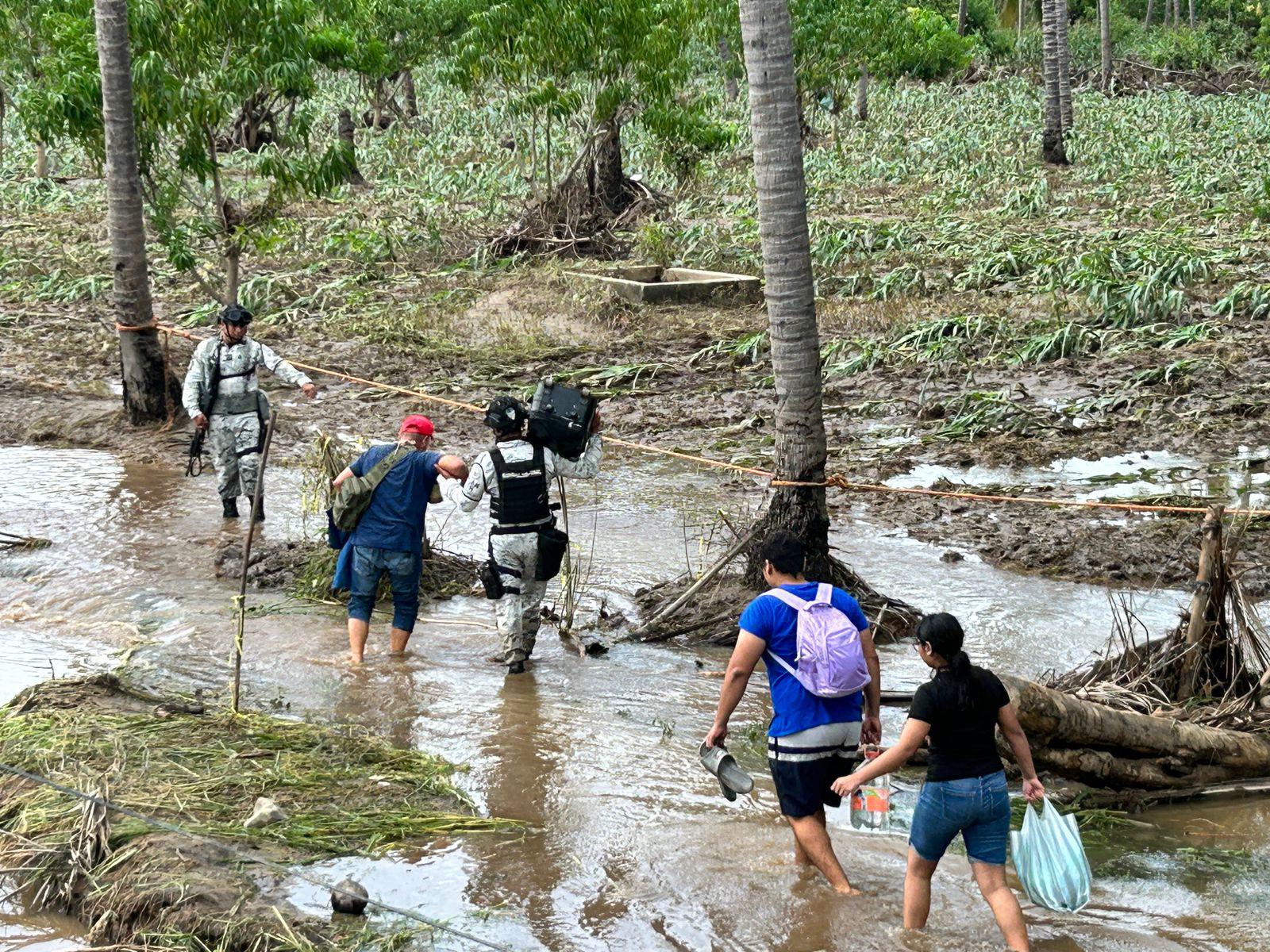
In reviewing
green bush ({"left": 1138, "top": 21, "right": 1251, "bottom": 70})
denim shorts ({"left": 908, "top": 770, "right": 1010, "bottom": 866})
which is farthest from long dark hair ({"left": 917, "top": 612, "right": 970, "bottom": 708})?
green bush ({"left": 1138, "top": 21, "right": 1251, "bottom": 70})

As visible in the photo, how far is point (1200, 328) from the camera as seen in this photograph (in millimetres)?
13836

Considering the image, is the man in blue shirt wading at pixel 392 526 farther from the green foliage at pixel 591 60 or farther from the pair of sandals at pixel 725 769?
the green foliage at pixel 591 60

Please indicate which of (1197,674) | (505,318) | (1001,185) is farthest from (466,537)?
(1001,185)

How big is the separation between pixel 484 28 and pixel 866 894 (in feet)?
→ 53.6

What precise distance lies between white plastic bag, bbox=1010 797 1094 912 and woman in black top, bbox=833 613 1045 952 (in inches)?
2.7

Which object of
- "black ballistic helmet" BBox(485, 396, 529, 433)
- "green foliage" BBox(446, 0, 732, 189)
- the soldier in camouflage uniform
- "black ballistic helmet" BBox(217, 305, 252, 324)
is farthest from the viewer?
"green foliage" BBox(446, 0, 732, 189)

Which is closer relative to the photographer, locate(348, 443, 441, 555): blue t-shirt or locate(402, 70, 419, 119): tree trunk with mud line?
locate(348, 443, 441, 555): blue t-shirt

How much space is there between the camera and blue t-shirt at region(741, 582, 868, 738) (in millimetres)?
5062

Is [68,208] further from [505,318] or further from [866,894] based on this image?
[866,894]

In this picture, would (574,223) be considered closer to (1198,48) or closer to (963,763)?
(963,763)

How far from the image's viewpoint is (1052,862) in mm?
4594

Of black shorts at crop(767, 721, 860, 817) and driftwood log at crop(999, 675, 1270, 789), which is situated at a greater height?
black shorts at crop(767, 721, 860, 817)

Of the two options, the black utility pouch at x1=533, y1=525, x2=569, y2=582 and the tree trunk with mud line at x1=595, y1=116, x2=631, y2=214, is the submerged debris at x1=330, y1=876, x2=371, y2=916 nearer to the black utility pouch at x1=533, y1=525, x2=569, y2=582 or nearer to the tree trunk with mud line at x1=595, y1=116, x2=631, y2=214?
the black utility pouch at x1=533, y1=525, x2=569, y2=582

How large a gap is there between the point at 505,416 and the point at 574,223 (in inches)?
579
